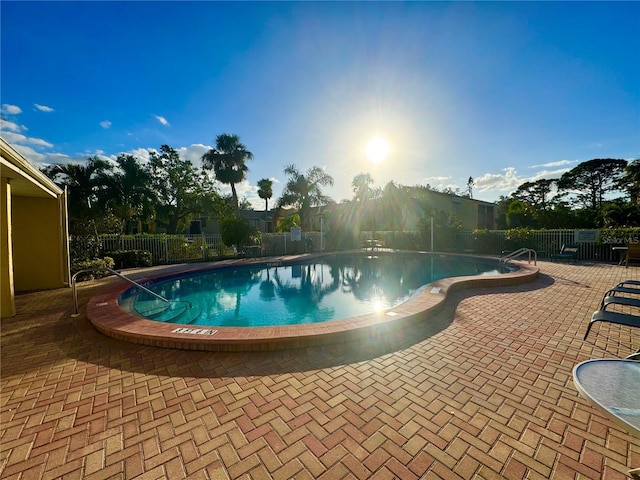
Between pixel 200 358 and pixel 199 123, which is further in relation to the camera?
pixel 199 123

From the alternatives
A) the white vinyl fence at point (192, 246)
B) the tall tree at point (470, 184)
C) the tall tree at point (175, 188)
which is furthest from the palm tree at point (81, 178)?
the tall tree at point (470, 184)

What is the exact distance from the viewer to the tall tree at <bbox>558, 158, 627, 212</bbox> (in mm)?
31375

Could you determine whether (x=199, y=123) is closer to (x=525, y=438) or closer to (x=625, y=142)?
(x=525, y=438)

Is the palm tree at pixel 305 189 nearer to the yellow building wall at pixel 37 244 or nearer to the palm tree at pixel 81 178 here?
the palm tree at pixel 81 178

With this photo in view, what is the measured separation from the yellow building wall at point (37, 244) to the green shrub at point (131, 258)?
372 centimetres

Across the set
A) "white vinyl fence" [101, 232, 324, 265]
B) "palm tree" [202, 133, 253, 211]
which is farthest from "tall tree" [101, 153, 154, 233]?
"palm tree" [202, 133, 253, 211]

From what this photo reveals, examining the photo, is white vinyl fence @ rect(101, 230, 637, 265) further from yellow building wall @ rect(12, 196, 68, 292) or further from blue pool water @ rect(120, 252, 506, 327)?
yellow building wall @ rect(12, 196, 68, 292)

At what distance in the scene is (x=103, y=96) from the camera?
8.95 metres

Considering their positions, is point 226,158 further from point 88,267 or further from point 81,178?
point 88,267

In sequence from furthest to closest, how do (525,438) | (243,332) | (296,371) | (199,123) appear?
1. (199,123)
2. (243,332)
3. (296,371)
4. (525,438)

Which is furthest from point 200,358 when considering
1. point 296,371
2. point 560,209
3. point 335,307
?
point 560,209

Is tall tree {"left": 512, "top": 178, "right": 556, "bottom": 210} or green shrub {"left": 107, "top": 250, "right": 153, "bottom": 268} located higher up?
tall tree {"left": 512, "top": 178, "right": 556, "bottom": 210}

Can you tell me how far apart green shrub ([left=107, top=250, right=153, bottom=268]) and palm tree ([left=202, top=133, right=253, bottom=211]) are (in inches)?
466

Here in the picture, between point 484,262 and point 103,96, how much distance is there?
56.3 feet
